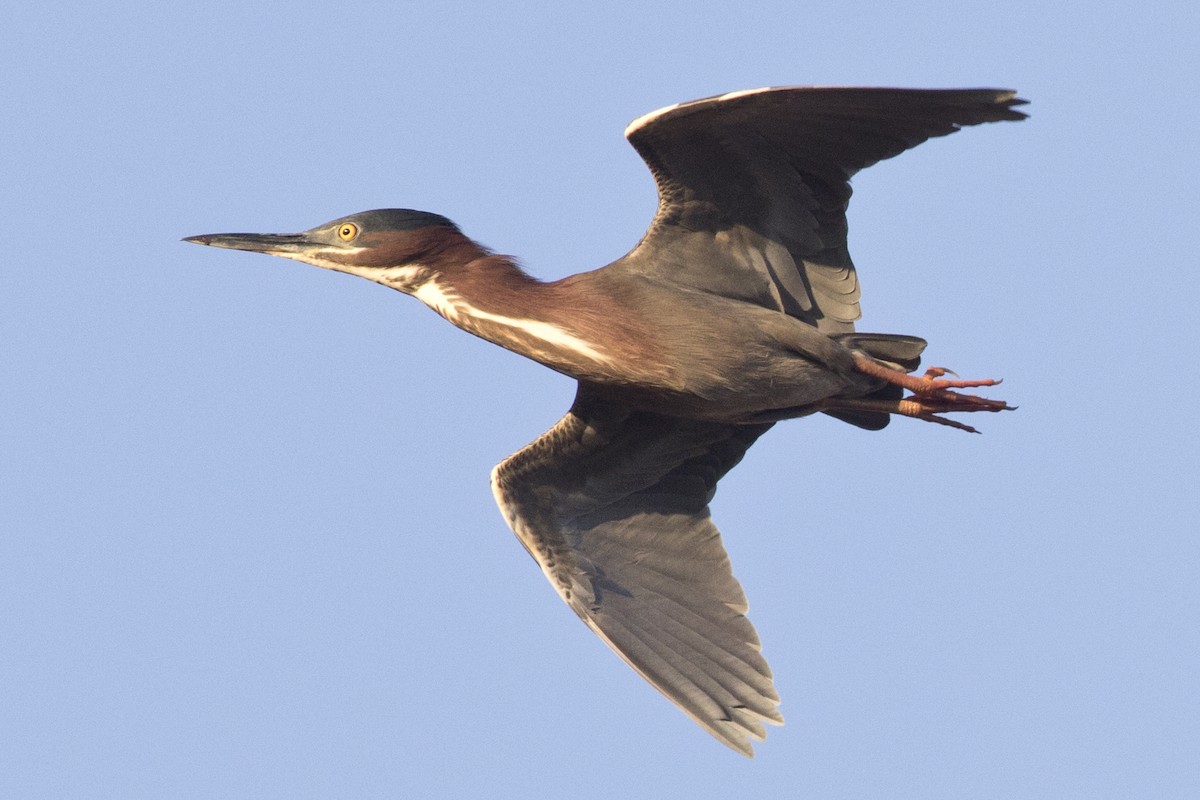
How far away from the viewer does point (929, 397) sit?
367 inches

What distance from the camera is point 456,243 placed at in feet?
30.6

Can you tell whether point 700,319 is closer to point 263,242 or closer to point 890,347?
point 890,347

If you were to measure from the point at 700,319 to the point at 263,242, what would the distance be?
2408mm

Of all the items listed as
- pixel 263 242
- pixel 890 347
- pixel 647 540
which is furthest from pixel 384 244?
pixel 890 347

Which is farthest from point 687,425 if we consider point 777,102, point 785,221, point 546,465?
point 777,102

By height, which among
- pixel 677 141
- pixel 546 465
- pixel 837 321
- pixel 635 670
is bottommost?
pixel 635 670

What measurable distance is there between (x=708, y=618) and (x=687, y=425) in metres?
1.09

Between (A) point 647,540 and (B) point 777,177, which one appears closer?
(B) point 777,177

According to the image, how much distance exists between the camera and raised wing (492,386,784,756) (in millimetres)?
9695

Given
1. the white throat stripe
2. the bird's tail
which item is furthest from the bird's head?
the bird's tail

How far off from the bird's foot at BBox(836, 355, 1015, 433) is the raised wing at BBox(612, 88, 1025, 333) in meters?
0.30

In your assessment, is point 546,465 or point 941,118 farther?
point 546,465

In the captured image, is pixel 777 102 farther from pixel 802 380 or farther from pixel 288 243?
pixel 288 243

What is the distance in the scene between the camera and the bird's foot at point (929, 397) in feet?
30.2
